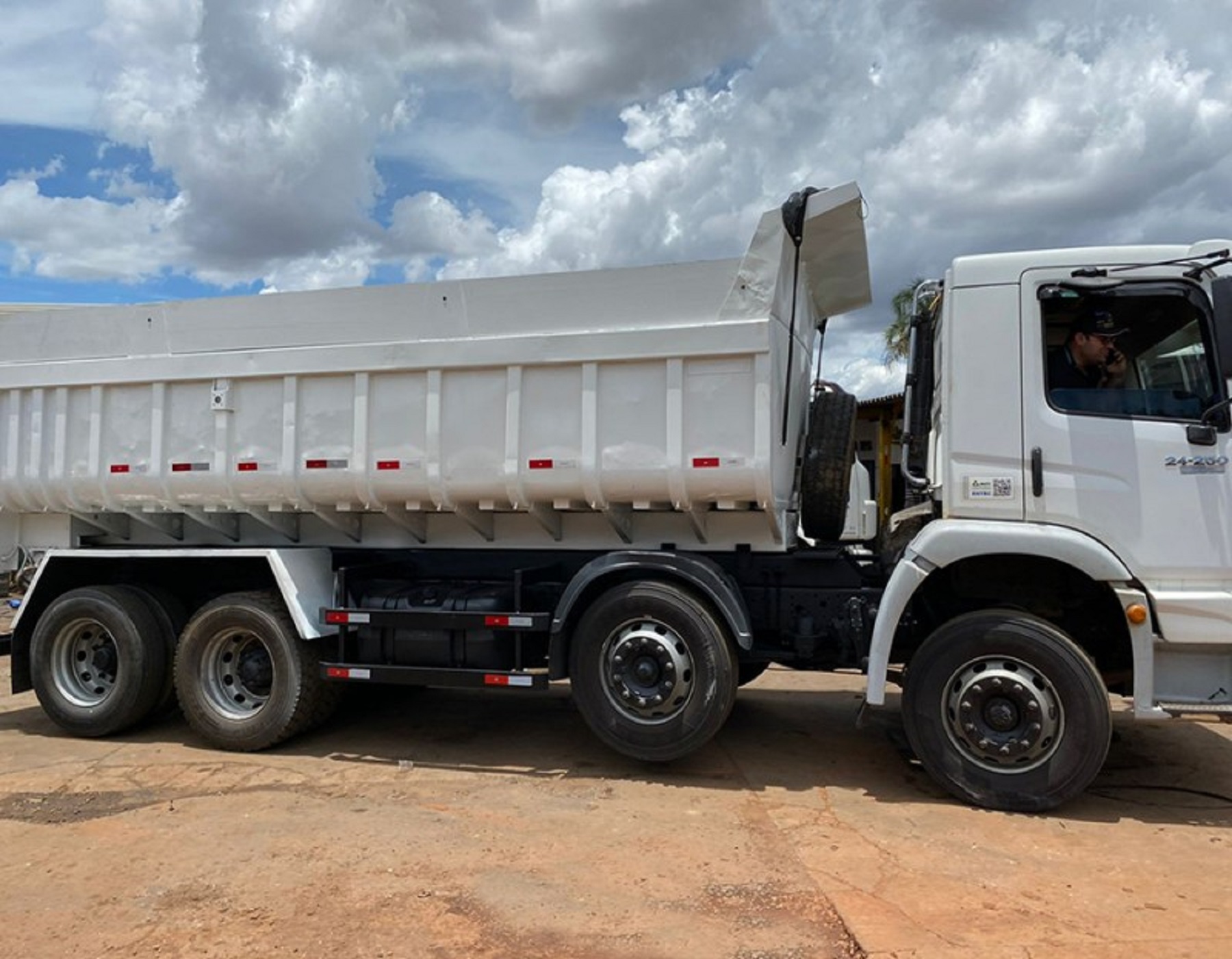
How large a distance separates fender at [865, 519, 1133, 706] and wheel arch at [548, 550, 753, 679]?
0.74 metres

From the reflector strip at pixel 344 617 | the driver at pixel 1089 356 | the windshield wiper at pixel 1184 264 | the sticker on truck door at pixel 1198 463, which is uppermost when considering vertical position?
the windshield wiper at pixel 1184 264

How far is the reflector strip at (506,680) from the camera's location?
560cm

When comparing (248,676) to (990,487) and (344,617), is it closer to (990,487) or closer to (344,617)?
(344,617)

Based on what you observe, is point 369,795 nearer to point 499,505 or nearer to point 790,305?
point 499,505

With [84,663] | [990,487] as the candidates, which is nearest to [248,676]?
[84,663]

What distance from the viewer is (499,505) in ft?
19.0

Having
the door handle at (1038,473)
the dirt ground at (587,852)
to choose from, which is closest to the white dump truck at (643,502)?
the door handle at (1038,473)

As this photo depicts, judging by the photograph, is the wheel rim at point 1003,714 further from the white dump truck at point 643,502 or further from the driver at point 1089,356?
the driver at point 1089,356

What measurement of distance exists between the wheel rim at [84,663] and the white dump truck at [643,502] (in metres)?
0.02

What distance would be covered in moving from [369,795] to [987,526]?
3726 mm

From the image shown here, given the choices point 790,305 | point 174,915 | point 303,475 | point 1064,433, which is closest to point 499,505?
point 303,475

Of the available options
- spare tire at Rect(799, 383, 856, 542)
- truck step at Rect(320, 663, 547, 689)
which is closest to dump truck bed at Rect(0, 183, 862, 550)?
spare tire at Rect(799, 383, 856, 542)

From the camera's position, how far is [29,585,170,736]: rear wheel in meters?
6.25

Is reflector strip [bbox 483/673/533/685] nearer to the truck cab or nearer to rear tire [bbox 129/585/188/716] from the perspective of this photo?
the truck cab
